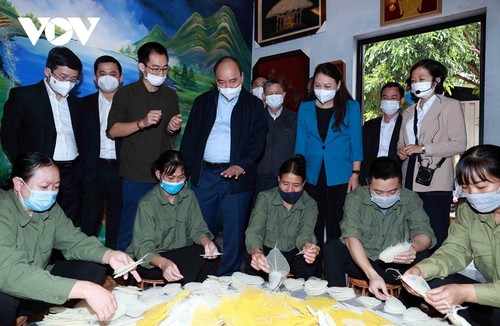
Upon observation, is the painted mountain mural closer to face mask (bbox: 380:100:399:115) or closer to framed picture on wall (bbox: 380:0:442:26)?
framed picture on wall (bbox: 380:0:442:26)

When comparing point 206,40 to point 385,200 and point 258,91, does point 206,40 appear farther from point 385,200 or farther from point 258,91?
point 385,200

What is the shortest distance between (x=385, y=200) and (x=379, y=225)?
199mm

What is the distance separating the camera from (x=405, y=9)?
4.29 meters

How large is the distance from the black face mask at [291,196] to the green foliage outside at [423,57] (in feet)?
7.47

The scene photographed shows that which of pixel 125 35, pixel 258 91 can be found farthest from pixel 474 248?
pixel 125 35

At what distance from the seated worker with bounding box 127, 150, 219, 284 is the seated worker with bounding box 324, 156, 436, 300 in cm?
76

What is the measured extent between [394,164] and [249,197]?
105cm

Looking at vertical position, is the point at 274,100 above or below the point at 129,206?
above

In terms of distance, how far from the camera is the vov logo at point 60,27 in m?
3.77

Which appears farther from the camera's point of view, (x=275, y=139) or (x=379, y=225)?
(x=275, y=139)

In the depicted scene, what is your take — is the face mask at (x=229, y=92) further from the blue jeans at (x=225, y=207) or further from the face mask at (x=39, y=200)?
the face mask at (x=39, y=200)

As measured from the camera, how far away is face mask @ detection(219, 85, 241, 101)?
9.77 feet

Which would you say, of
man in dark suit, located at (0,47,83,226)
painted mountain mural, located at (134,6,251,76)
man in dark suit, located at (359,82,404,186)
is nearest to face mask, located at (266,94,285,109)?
man in dark suit, located at (359,82,404,186)

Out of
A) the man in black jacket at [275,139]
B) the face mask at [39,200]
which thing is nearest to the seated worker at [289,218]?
the man in black jacket at [275,139]
